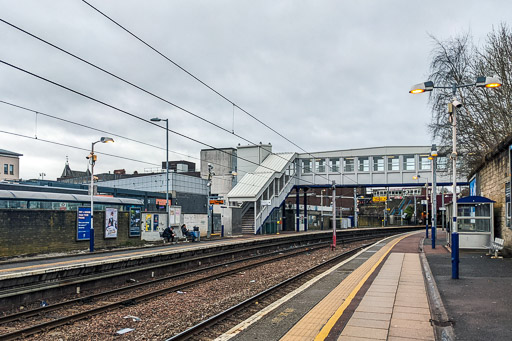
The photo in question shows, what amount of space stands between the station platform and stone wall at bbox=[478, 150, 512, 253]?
4.34m

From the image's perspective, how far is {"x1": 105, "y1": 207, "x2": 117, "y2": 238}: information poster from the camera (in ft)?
92.6

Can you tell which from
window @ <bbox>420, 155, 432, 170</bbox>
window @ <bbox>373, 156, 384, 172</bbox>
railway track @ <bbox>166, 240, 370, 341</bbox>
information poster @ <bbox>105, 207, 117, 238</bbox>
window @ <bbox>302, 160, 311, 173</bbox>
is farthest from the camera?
window @ <bbox>302, 160, 311, 173</bbox>

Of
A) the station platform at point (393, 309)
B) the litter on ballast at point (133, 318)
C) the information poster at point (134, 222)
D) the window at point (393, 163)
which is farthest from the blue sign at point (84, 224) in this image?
the window at point (393, 163)

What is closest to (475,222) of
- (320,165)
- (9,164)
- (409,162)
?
(409,162)

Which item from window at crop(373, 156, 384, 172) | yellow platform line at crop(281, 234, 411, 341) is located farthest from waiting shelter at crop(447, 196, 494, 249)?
window at crop(373, 156, 384, 172)

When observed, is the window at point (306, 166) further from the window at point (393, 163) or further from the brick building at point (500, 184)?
the brick building at point (500, 184)

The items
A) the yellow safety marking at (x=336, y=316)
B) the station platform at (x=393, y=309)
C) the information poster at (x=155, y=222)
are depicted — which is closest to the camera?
the yellow safety marking at (x=336, y=316)

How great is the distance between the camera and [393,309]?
30.6ft

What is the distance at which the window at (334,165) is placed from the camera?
5288 centimetres

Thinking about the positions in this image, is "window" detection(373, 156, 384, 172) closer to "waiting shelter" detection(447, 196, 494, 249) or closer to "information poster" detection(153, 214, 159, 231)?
"information poster" detection(153, 214, 159, 231)

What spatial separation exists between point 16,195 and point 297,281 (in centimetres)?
1751

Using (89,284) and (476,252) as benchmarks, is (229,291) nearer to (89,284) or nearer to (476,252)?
(89,284)

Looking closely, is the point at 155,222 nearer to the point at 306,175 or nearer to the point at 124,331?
the point at 124,331

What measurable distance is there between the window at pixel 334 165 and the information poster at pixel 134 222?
2816cm
